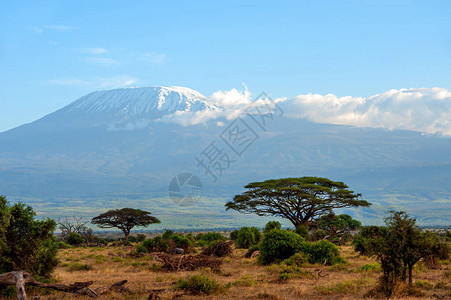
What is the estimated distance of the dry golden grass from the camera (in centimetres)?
→ 1539

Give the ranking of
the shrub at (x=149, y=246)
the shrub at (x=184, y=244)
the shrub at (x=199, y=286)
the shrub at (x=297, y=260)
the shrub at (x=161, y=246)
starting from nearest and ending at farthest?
the shrub at (x=199, y=286) → the shrub at (x=297, y=260) → the shrub at (x=161, y=246) → the shrub at (x=149, y=246) → the shrub at (x=184, y=244)

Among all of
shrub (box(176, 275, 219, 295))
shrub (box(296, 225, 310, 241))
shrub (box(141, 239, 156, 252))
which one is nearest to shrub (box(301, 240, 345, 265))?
shrub (box(296, 225, 310, 241))

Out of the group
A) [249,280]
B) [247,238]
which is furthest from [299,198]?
[249,280]

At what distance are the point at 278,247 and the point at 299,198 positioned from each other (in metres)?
16.1

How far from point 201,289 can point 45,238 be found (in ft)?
21.4

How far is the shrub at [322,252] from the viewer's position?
24.9 metres

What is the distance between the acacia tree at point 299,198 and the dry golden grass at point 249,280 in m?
13.8

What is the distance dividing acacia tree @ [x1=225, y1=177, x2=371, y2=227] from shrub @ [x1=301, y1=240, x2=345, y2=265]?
14600mm

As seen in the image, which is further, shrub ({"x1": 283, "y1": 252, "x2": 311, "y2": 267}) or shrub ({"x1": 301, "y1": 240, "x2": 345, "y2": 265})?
shrub ({"x1": 301, "y1": 240, "x2": 345, "y2": 265})

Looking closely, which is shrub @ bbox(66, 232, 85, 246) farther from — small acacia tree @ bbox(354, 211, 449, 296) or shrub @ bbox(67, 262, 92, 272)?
small acacia tree @ bbox(354, 211, 449, 296)

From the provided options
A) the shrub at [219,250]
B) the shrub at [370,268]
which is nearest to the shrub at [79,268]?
the shrub at [219,250]

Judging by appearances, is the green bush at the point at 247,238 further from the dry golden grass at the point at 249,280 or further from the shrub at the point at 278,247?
the shrub at the point at 278,247

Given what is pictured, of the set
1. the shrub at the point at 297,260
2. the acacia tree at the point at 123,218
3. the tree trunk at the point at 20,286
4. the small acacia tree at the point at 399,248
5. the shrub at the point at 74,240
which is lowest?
the shrub at the point at 74,240

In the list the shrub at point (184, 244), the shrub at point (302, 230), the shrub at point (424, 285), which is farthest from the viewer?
the shrub at point (302, 230)
